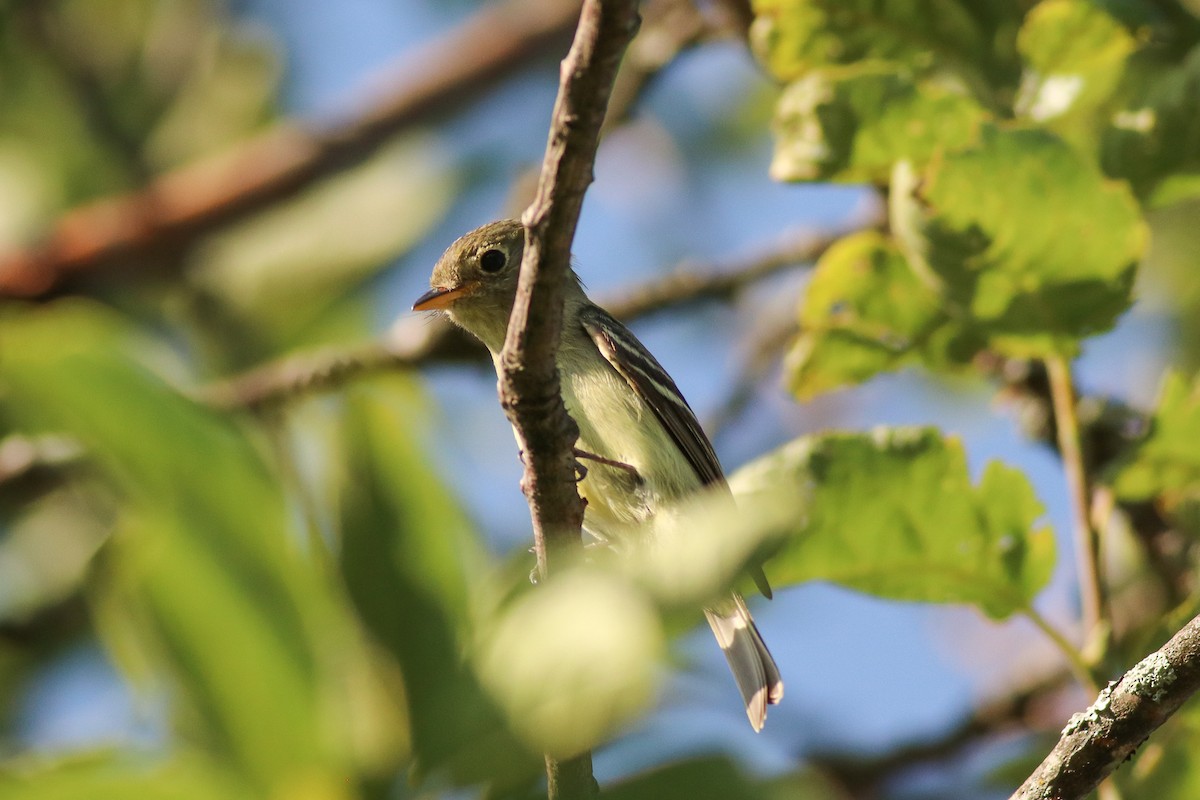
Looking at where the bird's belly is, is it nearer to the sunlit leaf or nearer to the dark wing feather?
the dark wing feather

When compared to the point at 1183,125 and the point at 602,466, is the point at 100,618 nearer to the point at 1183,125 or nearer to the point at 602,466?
the point at 1183,125

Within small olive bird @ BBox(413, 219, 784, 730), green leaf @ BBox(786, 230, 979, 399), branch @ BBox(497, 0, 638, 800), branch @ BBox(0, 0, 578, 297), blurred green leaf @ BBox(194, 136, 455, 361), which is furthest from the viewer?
blurred green leaf @ BBox(194, 136, 455, 361)

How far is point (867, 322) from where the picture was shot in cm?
292

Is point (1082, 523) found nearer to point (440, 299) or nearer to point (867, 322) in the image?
point (867, 322)

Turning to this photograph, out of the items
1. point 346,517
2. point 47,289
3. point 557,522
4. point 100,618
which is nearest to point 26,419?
point 100,618

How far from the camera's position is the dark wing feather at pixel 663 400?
446 cm

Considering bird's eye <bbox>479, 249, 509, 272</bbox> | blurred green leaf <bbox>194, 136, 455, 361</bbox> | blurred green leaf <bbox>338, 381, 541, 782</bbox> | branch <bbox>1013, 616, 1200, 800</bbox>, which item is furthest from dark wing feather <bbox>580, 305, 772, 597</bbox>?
blurred green leaf <bbox>338, 381, 541, 782</bbox>

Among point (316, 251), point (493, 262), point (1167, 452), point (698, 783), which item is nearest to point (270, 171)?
point (316, 251)

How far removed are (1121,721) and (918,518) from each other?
2.04 ft

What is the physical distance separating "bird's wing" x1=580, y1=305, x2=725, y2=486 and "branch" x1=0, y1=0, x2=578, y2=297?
4.43 ft

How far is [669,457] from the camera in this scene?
4.42 m

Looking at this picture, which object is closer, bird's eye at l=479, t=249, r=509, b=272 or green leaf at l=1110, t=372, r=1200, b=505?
green leaf at l=1110, t=372, r=1200, b=505

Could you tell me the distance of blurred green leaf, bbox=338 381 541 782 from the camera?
1.09 metres

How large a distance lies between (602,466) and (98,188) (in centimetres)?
307
